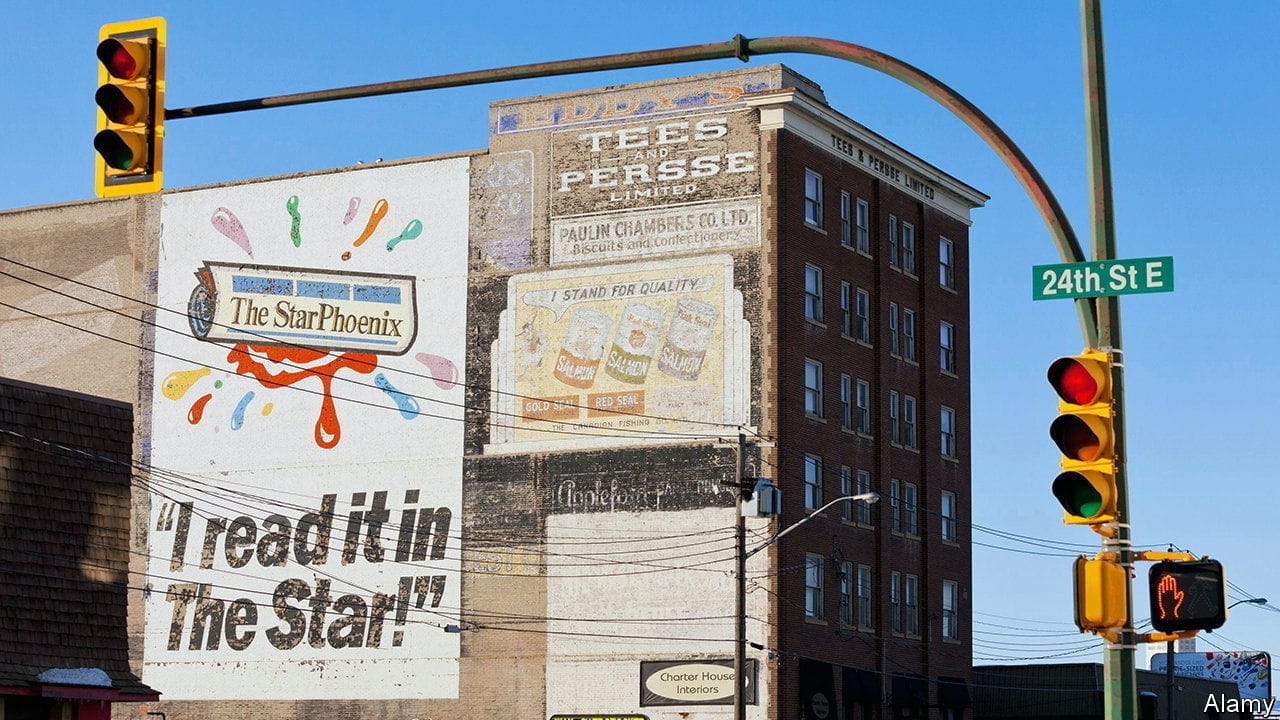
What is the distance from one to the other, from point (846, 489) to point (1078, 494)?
4982 cm

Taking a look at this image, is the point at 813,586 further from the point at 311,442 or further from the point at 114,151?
the point at 114,151

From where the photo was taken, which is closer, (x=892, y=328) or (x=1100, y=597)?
(x=1100, y=597)

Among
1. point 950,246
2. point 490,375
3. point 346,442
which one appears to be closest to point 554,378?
point 490,375

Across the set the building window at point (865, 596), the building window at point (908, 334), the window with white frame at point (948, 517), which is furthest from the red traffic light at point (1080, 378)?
the window with white frame at point (948, 517)

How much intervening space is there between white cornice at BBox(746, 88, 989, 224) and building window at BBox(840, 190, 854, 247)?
127 cm

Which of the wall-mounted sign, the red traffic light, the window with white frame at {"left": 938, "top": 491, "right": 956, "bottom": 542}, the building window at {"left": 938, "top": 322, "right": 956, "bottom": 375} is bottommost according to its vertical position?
the wall-mounted sign

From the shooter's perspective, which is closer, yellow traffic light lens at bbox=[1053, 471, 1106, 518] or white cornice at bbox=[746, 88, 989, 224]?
→ yellow traffic light lens at bbox=[1053, 471, 1106, 518]

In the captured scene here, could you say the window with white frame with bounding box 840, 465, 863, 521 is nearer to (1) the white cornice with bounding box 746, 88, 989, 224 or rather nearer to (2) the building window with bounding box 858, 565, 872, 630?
(2) the building window with bounding box 858, 565, 872, 630

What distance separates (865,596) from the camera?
63.7m

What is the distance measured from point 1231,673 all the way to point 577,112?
62.9 metres

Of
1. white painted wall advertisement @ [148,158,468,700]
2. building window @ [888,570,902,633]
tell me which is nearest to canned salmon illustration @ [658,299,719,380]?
white painted wall advertisement @ [148,158,468,700]

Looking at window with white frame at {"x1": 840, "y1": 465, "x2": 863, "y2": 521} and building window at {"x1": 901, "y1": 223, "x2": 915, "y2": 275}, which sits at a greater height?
building window at {"x1": 901, "y1": 223, "x2": 915, "y2": 275}

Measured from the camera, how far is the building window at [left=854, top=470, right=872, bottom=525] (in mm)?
63469

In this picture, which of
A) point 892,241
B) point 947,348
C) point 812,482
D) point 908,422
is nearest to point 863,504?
point 812,482
